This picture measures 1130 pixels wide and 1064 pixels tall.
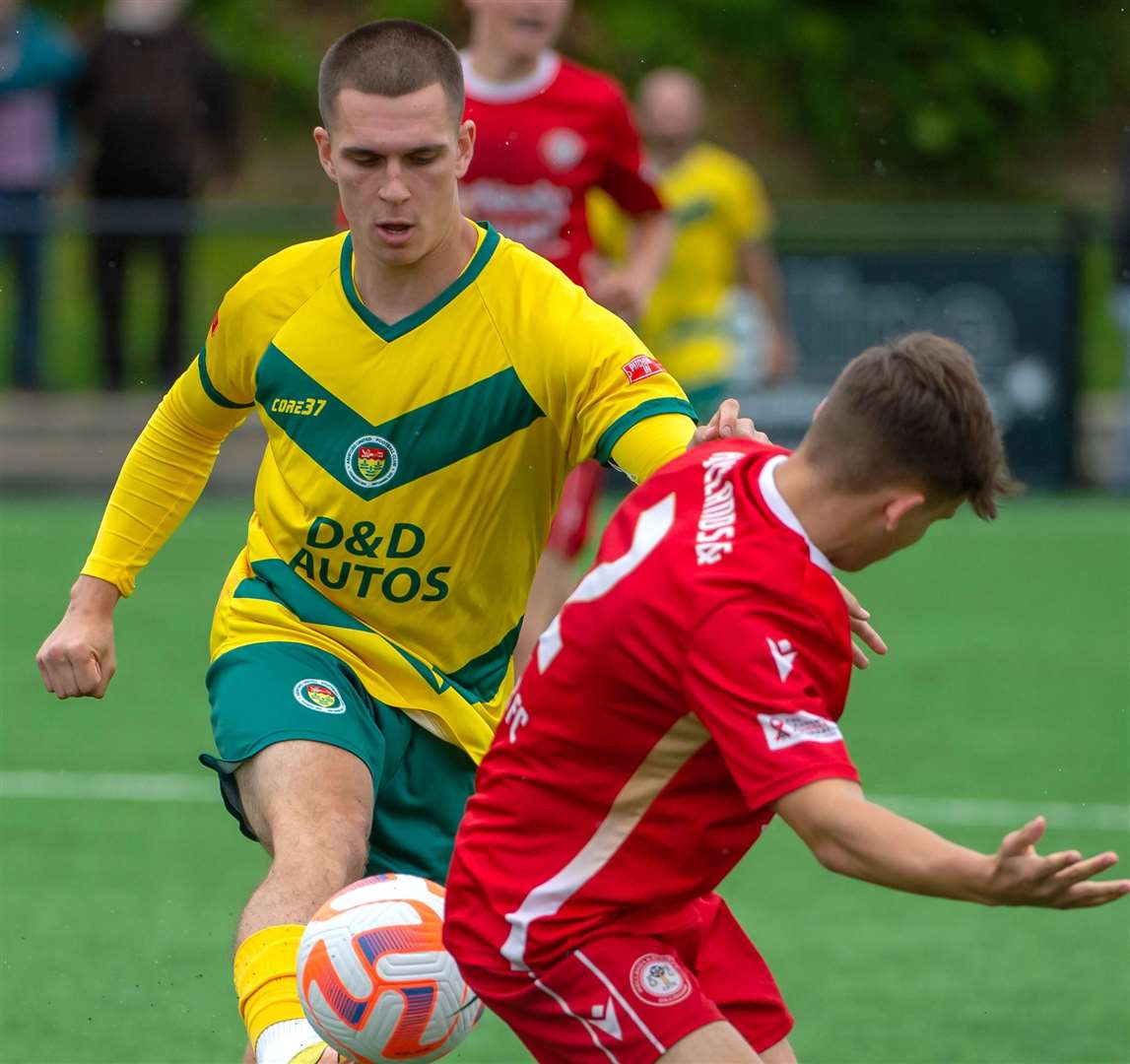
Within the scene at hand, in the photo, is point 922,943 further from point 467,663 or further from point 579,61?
point 579,61

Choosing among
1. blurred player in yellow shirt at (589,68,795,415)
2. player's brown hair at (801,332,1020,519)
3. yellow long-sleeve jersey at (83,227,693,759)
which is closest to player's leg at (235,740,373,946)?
yellow long-sleeve jersey at (83,227,693,759)

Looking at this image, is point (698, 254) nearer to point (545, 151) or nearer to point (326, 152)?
point (545, 151)

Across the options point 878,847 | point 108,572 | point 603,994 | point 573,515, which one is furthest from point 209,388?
point 573,515

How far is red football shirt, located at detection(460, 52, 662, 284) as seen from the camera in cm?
771

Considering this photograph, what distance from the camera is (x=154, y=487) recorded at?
4.91m

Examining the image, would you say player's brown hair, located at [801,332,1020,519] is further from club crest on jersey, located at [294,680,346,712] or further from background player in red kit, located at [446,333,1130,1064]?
club crest on jersey, located at [294,680,346,712]

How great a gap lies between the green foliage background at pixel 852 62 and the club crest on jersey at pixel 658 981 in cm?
2149

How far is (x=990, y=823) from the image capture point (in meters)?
7.52

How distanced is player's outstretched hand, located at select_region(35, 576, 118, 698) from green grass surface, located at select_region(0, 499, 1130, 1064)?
1053mm

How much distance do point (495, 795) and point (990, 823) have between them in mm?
4128

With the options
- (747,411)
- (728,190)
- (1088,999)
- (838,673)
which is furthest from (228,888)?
(747,411)

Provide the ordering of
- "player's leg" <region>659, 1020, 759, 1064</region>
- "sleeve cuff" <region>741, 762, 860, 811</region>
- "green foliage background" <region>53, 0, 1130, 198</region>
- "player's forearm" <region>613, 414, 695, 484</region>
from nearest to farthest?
"sleeve cuff" <region>741, 762, 860, 811</region>
"player's leg" <region>659, 1020, 759, 1064</region>
"player's forearm" <region>613, 414, 695, 484</region>
"green foliage background" <region>53, 0, 1130, 198</region>

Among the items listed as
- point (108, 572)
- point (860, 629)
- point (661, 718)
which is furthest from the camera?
point (108, 572)

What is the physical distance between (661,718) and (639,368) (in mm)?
1097
